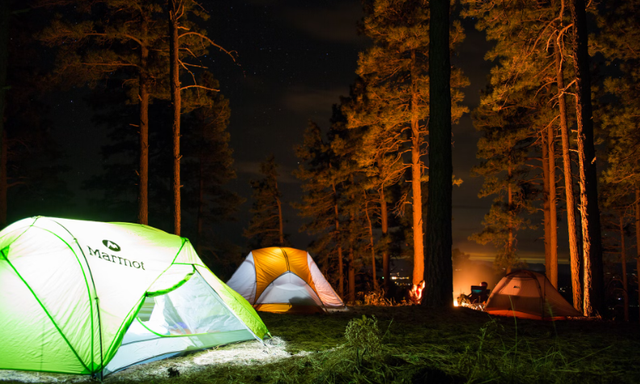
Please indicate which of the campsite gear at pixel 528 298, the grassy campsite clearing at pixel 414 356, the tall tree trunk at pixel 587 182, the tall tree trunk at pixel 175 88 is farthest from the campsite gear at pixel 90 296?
the tall tree trunk at pixel 587 182

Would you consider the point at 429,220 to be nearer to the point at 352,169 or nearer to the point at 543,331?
the point at 543,331

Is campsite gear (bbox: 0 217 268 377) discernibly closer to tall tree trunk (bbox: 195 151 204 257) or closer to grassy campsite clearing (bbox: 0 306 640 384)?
grassy campsite clearing (bbox: 0 306 640 384)

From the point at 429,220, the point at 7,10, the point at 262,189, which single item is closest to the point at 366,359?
the point at 429,220

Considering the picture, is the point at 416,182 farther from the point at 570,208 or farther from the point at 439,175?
the point at 439,175

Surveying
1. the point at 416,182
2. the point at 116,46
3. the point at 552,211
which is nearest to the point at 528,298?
the point at 416,182

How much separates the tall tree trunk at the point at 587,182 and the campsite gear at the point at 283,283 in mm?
5667

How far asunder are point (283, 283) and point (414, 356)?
5.86 metres

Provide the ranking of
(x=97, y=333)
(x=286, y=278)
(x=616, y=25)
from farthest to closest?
(x=616, y=25), (x=286, y=278), (x=97, y=333)

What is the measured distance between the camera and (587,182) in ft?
32.8

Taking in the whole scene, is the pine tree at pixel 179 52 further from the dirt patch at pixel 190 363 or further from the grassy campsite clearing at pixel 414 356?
the dirt patch at pixel 190 363

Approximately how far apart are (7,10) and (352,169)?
17812mm

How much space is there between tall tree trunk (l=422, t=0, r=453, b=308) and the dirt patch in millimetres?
3853

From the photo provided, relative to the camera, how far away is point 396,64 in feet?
49.6

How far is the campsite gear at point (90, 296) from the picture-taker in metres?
4.48
